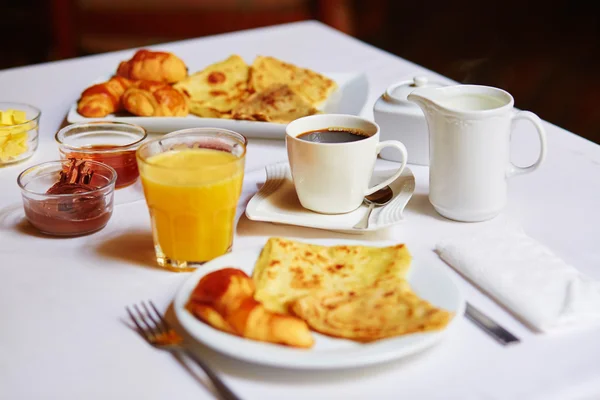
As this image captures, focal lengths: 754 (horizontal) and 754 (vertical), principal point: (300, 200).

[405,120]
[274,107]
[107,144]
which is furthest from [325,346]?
[274,107]

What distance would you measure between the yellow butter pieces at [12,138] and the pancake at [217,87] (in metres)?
0.40

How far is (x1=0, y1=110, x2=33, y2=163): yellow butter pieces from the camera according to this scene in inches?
56.0

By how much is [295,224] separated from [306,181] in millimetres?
74

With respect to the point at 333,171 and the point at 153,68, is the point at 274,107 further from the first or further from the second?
the point at 333,171

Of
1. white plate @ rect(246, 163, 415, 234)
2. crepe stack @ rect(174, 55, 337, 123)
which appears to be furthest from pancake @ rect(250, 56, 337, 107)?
white plate @ rect(246, 163, 415, 234)

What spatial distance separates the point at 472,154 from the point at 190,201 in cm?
44

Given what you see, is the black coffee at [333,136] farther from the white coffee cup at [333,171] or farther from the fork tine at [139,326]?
the fork tine at [139,326]

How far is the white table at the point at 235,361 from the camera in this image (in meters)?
0.83

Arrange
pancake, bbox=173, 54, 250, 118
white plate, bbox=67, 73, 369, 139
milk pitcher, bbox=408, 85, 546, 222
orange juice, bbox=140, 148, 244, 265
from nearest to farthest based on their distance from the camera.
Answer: orange juice, bbox=140, 148, 244, 265
milk pitcher, bbox=408, 85, 546, 222
white plate, bbox=67, 73, 369, 139
pancake, bbox=173, 54, 250, 118

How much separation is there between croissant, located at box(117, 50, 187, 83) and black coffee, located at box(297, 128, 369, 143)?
69cm

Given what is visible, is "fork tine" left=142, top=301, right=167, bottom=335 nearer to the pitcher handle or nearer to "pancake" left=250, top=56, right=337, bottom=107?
the pitcher handle

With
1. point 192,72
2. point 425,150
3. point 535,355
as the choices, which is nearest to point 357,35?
point 192,72

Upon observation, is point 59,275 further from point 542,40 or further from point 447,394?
point 542,40

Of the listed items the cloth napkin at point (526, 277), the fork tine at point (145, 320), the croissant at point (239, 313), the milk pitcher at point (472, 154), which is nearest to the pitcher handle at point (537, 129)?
the milk pitcher at point (472, 154)
